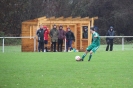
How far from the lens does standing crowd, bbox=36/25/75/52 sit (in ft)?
119

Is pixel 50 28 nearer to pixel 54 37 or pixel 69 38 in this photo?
pixel 69 38

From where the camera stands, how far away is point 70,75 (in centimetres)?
1630

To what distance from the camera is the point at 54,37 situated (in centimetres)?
3719

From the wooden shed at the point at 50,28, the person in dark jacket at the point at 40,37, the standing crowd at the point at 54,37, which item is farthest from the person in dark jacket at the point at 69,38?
the person in dark jacket at the point at 40,37

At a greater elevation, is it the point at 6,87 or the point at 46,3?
the point at 46,3

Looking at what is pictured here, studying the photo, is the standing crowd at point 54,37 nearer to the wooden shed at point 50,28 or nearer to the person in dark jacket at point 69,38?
the person in dark jacket at point 69,38

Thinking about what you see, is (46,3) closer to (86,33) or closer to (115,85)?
(86,33)

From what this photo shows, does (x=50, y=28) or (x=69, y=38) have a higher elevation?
(x=50, y=28)

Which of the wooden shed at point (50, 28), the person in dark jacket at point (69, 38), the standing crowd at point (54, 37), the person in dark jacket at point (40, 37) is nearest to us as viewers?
the person in dark jacket at point (40, 37)

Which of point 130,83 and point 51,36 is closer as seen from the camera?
point 130,83

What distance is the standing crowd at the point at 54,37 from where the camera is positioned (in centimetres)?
3619

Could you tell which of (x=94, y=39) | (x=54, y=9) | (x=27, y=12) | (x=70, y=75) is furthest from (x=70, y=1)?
(x=70, y=75)

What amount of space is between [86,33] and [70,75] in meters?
24.5

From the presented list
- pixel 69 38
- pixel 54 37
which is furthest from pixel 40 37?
pixel 69 38
